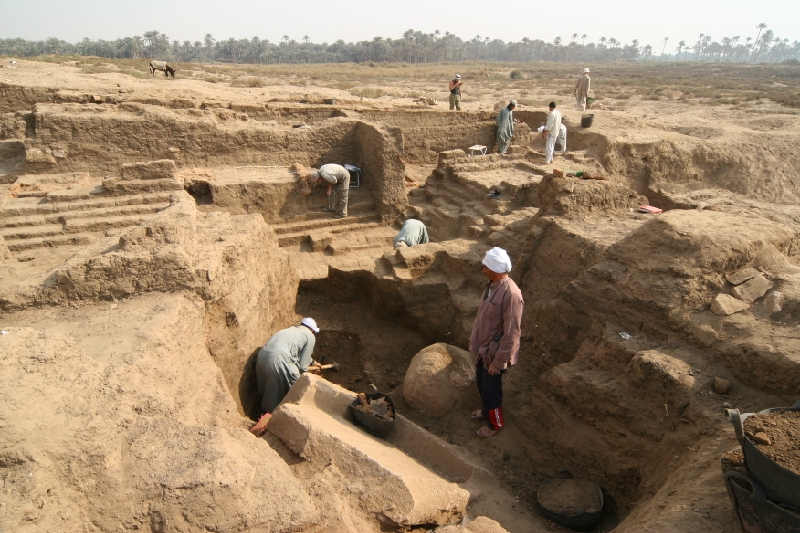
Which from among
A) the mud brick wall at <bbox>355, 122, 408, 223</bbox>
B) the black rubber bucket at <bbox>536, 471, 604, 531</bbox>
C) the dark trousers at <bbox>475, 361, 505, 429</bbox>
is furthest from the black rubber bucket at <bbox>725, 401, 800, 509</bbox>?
the mud brick wall at <bbox>355, 122, 408, 223</bbox>

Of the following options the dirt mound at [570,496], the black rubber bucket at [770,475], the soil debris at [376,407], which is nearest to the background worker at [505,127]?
the soil debris at [376,407]

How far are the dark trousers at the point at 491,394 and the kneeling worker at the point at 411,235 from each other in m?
3.18

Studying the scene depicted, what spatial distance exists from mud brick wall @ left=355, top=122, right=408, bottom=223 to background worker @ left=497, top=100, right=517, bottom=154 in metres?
3.97

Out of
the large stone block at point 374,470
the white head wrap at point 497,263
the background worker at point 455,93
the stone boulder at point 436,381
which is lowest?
the stone boulder at point 436,381

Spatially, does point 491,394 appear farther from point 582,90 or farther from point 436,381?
point 582,90

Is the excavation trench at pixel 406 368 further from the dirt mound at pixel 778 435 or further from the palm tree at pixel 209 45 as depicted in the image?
the palm tree at pixel 209 45

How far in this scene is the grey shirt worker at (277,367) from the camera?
4641 millimetres

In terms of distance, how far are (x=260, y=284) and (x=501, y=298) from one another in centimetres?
274

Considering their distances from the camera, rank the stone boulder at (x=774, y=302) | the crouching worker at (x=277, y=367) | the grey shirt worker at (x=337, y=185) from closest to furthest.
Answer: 1. the stone boulder at (x=774, y=302)
2. the crouching worker at (x=277, y=367)
3. the grey shirt worker at (x=337, y=185)

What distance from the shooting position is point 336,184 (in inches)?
359

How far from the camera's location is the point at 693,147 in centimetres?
1197

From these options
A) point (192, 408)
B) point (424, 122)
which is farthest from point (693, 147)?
point (192, 408)

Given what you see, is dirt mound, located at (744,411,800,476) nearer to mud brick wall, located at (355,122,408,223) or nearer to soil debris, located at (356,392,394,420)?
soil debris, located at (356,392,394,420)

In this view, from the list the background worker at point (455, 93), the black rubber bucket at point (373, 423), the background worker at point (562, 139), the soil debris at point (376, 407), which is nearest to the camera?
the black rubber bucket at point (373, 423)
